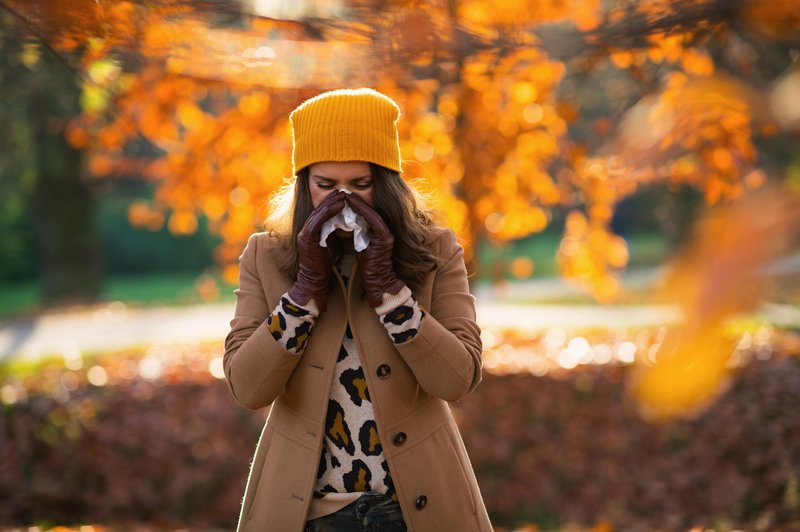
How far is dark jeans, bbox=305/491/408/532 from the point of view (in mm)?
2170

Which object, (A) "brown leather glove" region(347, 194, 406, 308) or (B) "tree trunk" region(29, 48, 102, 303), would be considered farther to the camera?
(B) "tree trunk" region(29, 48, 102, 303)

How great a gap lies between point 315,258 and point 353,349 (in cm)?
31

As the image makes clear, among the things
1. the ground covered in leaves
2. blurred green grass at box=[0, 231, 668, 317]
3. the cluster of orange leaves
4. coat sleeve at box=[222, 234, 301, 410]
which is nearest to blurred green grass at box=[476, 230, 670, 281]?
blurred green grass at box=[0, 231, 668, 317]

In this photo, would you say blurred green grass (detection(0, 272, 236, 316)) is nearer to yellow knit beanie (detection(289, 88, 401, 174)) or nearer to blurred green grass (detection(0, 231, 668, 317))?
blurred green grass (detection(0, 231, 668, 317))

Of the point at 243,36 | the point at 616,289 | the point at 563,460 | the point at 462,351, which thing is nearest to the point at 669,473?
the point at 563,460

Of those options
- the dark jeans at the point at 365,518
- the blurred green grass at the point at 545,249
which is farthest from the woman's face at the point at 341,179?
the blurred green grass at the point at 545,249

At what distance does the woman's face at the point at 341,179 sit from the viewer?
225 centimetres

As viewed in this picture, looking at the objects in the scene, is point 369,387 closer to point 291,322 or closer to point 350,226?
point 291,322

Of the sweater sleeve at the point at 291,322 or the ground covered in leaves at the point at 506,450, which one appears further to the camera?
the ground covered in leaves at the point at 506,450

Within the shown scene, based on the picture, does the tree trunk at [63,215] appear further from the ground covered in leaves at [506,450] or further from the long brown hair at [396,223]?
the long brown hair at [396,223]

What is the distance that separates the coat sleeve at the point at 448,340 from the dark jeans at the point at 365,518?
301mm

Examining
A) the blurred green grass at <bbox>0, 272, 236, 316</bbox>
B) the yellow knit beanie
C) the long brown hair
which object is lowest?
the long brown hair

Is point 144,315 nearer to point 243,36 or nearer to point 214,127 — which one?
point 214,127

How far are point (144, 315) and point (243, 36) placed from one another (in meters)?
12.4
